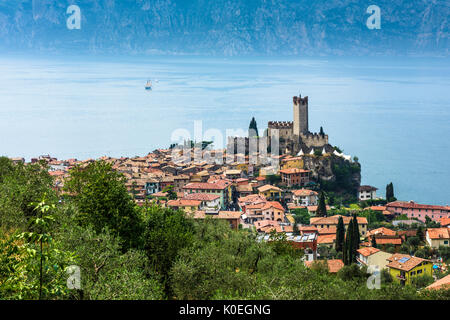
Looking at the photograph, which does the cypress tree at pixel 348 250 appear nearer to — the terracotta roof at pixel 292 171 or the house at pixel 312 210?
the house at pixel 312 210

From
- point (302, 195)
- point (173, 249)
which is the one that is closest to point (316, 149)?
point (302, 195)

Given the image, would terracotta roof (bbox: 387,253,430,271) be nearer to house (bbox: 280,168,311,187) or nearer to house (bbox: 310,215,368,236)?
house (bbox: 310,215,368,236)

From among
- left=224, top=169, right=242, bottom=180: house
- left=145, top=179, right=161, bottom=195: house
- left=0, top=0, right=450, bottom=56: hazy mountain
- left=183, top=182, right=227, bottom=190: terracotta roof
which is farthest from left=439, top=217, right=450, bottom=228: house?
left=0, top=0, right=450, bottom=56: hazy mountain

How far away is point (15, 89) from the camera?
66312 mm

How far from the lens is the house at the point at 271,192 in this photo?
75.7 feet

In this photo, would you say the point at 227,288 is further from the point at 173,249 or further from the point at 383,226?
the point at 383,226

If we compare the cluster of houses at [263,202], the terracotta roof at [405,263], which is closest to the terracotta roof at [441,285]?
the terracotta roof at [405,263]

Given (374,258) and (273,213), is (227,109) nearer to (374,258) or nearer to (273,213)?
(273,213)

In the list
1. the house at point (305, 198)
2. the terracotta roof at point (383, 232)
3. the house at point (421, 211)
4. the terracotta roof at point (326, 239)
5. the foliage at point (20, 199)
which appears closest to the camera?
the foliage at point (20, 199)

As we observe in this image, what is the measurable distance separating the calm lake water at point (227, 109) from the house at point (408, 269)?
14.4 meters

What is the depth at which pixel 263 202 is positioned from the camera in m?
21.2

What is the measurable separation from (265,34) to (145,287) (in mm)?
121682

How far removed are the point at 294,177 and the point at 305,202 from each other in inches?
79.2

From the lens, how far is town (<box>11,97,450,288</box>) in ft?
50.4
